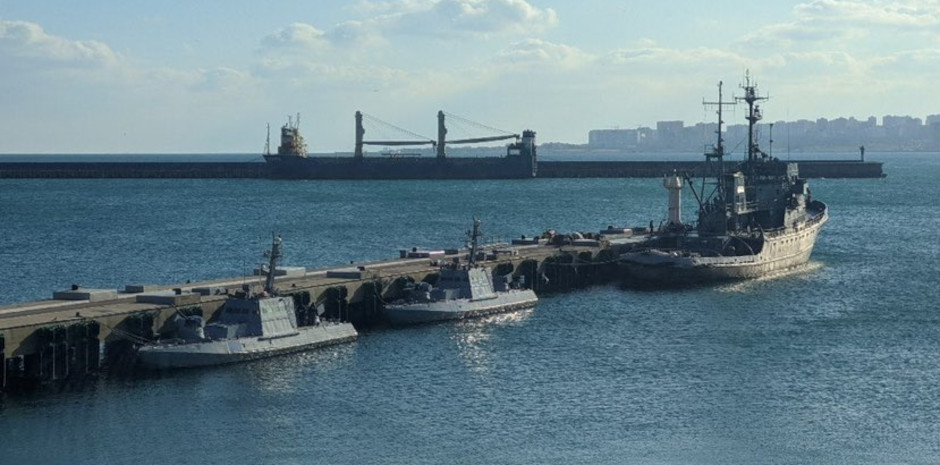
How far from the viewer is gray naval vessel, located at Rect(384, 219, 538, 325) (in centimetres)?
8269

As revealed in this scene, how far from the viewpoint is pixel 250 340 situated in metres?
69.3

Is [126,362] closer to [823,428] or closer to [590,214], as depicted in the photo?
[823,428]

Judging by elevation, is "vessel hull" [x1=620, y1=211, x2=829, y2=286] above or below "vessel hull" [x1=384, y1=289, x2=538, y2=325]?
above

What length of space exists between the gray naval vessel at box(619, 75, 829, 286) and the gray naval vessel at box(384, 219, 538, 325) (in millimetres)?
18842

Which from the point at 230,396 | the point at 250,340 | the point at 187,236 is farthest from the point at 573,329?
the point at 187,236

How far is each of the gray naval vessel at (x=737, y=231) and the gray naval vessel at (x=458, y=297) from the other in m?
18.8

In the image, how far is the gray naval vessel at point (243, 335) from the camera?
2630 inches

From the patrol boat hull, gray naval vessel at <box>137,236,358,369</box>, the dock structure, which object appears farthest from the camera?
gray naval vessel at <box>137,236,358,369</box>

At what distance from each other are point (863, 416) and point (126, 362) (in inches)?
1343

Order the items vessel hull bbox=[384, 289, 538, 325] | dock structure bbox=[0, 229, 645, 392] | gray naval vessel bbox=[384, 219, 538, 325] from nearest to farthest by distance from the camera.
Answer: dock structure bbox=[0, 229, 645, 392] < vessel hull bbox=[384, 289, 538, 325] < gray naval vessel bbox=[384, 219, 538, 325]

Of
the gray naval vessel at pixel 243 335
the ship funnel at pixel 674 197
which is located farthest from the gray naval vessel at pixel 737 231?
the gray naval vessel at pixel 243 335

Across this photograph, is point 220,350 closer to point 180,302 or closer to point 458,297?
point 180,302

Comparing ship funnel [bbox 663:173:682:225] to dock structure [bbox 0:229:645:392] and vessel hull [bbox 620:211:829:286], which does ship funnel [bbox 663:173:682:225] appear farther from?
dock structure [bbox 0:229:645:392]

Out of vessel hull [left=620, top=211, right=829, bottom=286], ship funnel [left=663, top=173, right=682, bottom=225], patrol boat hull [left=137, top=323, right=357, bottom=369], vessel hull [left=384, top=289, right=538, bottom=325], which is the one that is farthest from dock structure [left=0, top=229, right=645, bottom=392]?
ship funnel [left=663, top=173, right=682, bottom=225]
